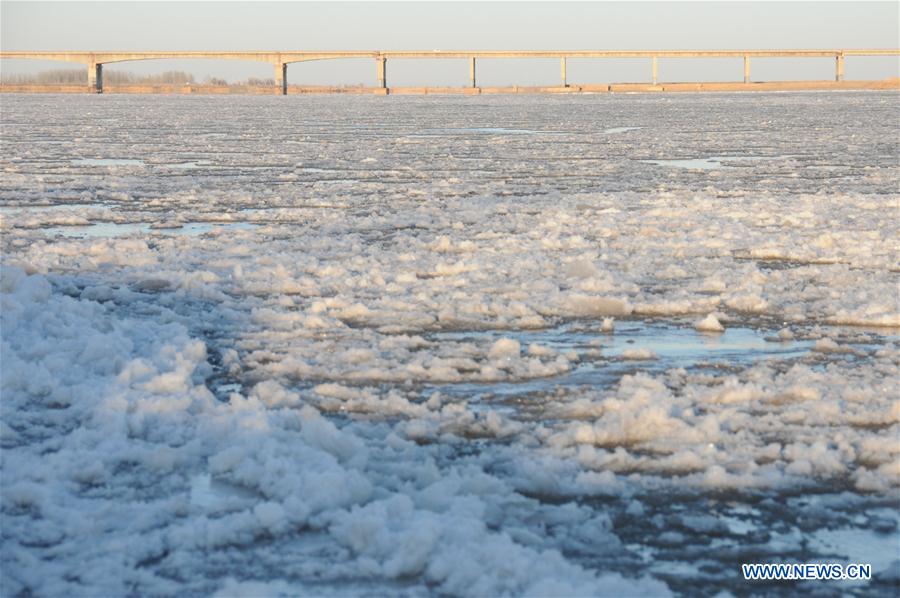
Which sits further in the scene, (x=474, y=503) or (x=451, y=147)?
(x=451, y=147)

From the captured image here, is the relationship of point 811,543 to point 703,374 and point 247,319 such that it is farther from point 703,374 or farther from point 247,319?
point 247,319

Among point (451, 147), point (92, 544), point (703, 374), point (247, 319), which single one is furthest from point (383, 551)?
point (451, 147)

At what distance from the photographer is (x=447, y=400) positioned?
16.8 feet

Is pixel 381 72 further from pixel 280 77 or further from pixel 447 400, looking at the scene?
pixel 447 400

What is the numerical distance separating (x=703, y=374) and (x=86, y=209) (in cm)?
776

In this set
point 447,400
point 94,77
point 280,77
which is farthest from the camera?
point 280,77

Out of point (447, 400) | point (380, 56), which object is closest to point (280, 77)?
point (380, 56)

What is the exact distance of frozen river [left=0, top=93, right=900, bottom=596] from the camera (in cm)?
347

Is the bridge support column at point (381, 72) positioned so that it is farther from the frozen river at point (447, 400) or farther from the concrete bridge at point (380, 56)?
the frozen river at point (447, 400)

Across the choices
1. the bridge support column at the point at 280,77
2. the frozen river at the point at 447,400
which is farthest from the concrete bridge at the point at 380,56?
the frozen river at the point at 447,400

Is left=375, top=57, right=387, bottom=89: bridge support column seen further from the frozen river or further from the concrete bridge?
the frozen river

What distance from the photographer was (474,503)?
3.77m

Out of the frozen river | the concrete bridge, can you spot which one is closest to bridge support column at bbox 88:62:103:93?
the concrete bridge

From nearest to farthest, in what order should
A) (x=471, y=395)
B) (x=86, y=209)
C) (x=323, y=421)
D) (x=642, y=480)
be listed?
(x=642, y=480) < (x=323, y=421) < (x=471, y=395) < (x=86, y=209)
